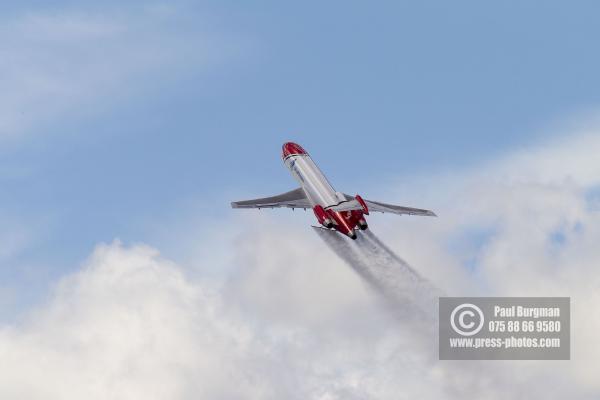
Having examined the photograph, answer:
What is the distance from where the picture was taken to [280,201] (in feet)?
590

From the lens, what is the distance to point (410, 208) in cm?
17875

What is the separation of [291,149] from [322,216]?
3104 cm

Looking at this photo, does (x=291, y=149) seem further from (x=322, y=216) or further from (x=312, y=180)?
(x=322, y=216)

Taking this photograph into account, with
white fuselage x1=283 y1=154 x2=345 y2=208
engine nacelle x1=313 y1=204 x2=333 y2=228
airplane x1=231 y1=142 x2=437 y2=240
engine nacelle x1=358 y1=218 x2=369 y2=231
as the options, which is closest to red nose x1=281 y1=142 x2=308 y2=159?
airplane x1=231 y1=142 x2=437 y2=240

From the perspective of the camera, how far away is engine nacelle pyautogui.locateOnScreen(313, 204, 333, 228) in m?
163

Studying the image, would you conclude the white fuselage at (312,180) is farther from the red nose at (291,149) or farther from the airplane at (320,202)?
the red nose at (291,149)

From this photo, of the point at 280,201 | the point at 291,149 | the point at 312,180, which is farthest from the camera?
the point at 291,149

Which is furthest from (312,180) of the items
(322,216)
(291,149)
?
(291,149)

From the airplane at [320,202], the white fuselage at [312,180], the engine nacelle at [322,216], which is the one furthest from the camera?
the white fuselage at [312,180]

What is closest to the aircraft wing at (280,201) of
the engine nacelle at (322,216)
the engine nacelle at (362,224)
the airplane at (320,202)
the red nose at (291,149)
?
the airplane at (320,202)

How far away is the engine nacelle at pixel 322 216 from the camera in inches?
6423

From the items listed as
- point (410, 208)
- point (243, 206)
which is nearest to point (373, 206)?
point (410, 208)

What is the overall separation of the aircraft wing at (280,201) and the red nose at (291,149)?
39.9 ft

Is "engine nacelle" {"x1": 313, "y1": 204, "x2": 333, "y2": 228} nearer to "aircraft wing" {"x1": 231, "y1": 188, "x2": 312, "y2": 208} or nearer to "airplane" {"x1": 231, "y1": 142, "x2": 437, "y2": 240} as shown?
"airplane" {"x1": 231, "y1": 142, "x2": 437, "y2": 240}
